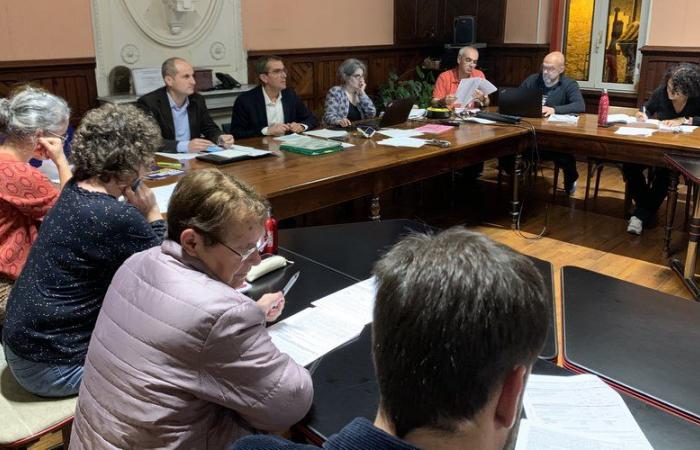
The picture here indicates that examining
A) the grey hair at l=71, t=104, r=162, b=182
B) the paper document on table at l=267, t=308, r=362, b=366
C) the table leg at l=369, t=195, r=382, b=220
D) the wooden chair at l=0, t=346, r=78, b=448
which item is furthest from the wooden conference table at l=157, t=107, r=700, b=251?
the wooden chair at l=0, t=346, r=78, b=448

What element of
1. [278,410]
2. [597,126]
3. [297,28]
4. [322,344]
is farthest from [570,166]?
[278,410]

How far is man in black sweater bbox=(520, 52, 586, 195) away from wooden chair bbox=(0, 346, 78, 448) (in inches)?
159

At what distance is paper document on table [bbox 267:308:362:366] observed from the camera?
145 cm

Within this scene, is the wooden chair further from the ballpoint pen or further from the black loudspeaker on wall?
the black loudspeaker on wall

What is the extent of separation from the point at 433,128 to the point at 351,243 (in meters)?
2.20

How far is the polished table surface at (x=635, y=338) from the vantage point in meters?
1.32

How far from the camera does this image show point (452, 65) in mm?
6965

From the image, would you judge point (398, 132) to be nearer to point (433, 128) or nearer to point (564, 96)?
point (433, 128)

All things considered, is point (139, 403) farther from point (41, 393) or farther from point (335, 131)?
point (335, 131)

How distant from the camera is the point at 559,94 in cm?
492

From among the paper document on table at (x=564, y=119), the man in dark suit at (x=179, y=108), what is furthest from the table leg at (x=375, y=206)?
the paper document on table at (x=564, y=119)

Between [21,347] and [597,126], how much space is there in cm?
377

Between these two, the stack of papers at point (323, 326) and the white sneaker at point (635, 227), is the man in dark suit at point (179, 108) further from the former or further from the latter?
the white sneaker at point (635, 227)

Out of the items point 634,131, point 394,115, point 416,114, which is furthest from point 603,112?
point 394,115
